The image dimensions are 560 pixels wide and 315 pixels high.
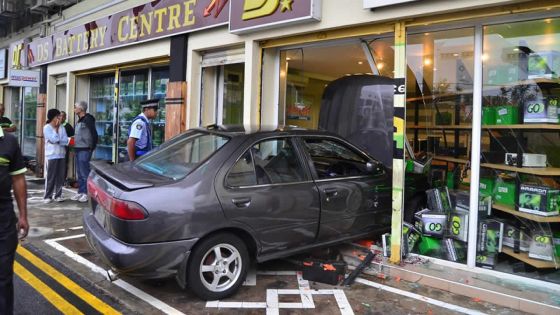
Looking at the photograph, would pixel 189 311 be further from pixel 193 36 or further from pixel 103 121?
pixel 103 121

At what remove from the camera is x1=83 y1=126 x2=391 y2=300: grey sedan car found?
12.1 feet

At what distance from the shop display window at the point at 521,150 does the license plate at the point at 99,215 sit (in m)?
3.95

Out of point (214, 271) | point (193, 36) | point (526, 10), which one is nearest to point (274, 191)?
point (214, 271)

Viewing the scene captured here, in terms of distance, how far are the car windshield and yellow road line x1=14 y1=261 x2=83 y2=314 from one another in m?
1.40

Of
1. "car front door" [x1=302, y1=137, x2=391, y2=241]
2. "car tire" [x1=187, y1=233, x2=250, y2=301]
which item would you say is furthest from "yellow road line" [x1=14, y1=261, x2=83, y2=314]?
"car front door" [x1=302, y1=137, x2=391, y2=241]

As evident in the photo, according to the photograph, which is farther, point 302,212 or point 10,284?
point 302,212

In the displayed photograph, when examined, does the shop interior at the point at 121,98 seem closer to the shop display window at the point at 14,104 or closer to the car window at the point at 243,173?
the car window at the point at 243,173

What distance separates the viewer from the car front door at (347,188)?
478cm

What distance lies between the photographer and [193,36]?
7770mm

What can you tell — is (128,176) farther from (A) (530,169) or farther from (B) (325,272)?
(A) (530,169)

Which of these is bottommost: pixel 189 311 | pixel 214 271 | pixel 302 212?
pixel 189 311

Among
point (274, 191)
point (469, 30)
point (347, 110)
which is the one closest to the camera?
point (274, 191)

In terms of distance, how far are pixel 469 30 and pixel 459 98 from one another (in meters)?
0.98

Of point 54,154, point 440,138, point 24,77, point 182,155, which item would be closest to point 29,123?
point 24,77
